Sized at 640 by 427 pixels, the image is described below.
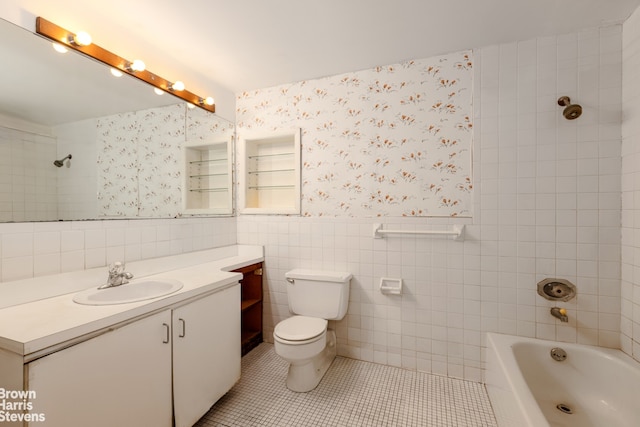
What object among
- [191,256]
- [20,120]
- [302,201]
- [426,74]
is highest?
[426,74]

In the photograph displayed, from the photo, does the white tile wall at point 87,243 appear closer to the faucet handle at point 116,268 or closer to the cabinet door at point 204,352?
the faucet handle at point 116,268

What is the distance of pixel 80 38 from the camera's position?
141 cm

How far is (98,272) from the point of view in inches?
61.3

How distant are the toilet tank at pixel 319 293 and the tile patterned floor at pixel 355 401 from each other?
1.45 feet

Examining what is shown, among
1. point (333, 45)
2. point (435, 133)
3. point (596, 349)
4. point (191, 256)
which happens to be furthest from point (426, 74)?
point (191, 256)

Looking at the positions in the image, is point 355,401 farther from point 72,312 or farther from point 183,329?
point 72,312

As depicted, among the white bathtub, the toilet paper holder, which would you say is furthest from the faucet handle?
the white bathtub

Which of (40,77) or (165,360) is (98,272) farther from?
(40,77)

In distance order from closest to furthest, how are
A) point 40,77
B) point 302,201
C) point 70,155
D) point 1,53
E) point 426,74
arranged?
point 1,53, point 40,77, point 70,155, point 426,74, point 302,201

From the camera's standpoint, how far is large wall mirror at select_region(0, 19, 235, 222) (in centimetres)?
Result: 128

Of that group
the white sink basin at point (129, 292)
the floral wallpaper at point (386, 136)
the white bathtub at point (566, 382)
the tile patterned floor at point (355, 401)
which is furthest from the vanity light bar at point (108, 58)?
the white bathtub at point (566, 382)

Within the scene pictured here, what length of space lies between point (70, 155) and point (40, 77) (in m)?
0.38

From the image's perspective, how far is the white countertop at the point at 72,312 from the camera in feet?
3.01

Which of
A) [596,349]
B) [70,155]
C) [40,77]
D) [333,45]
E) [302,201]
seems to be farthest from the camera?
[302,201]
